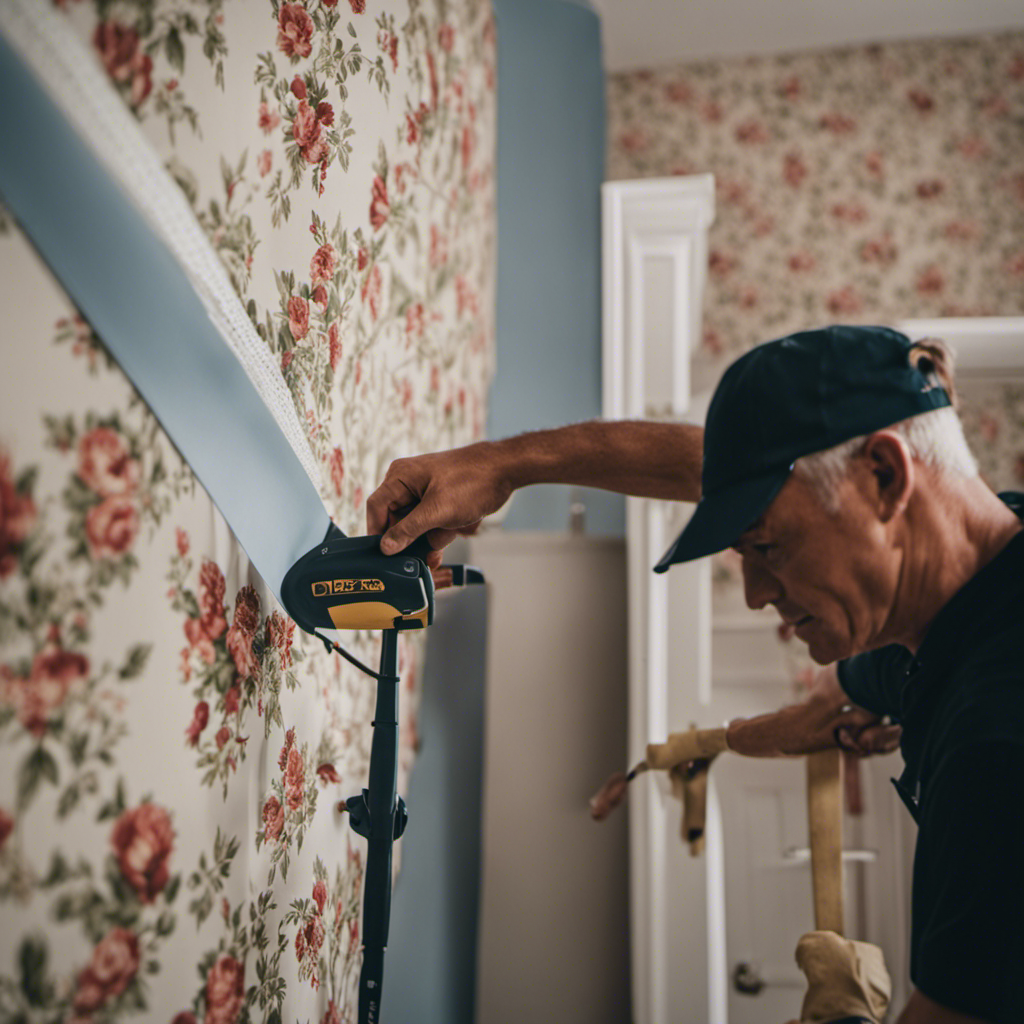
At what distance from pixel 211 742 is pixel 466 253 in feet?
4.32

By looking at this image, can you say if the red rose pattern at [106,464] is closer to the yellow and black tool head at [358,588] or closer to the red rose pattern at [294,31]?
the yellow and black tool head at [358,588]

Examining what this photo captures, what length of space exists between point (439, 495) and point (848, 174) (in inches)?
90.7

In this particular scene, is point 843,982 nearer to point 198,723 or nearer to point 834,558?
point 834,558

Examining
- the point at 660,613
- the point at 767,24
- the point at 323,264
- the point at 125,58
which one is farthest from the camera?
the point at 767,24

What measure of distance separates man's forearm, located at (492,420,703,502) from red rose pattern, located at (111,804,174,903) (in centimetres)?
57

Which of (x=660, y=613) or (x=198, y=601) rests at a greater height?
(x=660, y=613)

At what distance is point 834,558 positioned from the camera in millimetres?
809

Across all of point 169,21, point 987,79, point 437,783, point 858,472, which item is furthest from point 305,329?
point 987,79

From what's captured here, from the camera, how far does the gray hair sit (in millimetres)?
787

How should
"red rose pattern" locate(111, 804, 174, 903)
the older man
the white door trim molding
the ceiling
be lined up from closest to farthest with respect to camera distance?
"red rose pattern" locate(111, 804, 174, 903) < the older man < the white door trim molding < the ceiling

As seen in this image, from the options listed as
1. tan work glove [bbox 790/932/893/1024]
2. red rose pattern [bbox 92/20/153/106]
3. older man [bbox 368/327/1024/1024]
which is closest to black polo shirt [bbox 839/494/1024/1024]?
older man [bbox 368/327/1024/1024]

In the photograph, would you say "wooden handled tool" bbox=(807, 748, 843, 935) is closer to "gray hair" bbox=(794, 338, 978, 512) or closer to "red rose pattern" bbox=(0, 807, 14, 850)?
"gray hair" bbox=(794, 338, 978, 512)

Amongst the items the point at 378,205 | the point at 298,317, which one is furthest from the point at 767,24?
the point at 298,317

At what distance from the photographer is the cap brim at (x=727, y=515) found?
30.8 inches
